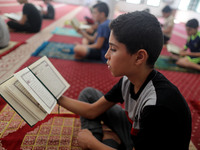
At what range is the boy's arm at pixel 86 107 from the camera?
34.0 inches

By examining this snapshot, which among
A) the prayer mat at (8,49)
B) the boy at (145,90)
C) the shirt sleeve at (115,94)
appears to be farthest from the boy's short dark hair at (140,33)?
the prayer mat at (8,49)

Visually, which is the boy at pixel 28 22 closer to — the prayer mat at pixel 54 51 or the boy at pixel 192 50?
the prayer mat at pixel 54 51

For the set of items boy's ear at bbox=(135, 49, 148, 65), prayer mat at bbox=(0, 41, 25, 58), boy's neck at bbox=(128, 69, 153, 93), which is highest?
boy's ear at bbox=(135, 49, 148, 65)

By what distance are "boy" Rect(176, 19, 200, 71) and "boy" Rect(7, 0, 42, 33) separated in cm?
268

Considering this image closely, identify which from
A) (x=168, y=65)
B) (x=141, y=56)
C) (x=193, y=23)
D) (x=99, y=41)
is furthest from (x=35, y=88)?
(x=193, y=23)

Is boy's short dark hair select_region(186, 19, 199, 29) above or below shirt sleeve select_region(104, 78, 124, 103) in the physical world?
above

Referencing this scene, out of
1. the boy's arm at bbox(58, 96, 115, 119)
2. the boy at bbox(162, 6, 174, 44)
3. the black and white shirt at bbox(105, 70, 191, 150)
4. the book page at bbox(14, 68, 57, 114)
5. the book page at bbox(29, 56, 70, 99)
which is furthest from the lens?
the boy at bbox(162, 6, 174, 44)

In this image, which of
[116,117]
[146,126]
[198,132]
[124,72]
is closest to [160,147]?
[146,126]

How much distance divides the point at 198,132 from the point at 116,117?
67 centimetres

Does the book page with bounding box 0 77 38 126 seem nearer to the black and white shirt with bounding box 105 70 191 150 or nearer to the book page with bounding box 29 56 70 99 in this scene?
the book page with bounding box 29 56 70 99

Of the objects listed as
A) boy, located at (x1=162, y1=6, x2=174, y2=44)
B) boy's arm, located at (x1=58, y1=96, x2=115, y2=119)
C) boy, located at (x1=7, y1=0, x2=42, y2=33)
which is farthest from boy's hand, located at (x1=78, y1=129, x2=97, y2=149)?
boy, located at (x1=162, y1=6, x2=174, y2=44)

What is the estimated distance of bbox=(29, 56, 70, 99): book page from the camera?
2.37 ft

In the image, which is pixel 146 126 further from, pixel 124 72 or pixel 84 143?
pixel 84 143

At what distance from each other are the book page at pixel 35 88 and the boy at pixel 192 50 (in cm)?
217
